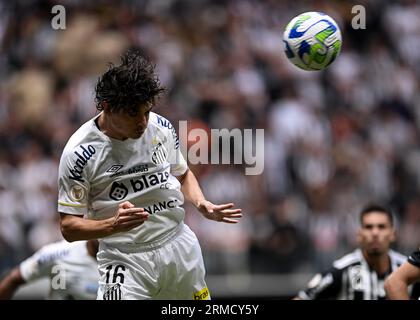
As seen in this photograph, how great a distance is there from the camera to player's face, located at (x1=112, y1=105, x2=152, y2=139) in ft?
21.0

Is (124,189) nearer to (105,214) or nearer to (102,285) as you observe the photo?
(105,214)

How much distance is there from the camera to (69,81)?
15336 mm

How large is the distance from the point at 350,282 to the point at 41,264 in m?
2.65

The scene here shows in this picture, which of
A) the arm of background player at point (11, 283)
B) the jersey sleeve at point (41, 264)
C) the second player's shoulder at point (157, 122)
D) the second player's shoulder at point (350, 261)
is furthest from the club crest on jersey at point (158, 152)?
the arm of background player at point (11, 283)

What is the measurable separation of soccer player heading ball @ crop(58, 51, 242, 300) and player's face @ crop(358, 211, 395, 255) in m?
1.96

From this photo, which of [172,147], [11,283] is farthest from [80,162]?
[11,283]

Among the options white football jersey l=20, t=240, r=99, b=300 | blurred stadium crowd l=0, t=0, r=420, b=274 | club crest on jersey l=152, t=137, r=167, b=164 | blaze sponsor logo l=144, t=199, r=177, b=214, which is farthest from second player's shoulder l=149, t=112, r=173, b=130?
blurred stadium crowd l=0, t=0, r=420, b=274

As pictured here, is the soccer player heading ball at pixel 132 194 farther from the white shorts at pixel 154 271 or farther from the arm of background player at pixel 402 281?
the arm of background player at pixel 402 281

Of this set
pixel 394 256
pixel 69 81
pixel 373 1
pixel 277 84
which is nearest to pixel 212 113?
pixel 277 84

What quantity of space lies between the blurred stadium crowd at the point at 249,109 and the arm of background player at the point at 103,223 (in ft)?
19.7

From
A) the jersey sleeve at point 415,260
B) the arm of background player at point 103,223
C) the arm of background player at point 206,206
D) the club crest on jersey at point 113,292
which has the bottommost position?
the club crest on jersey at point 113,292

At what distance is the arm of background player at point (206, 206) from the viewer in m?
6.63

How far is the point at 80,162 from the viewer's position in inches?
254

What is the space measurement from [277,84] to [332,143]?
1457 millimetres
